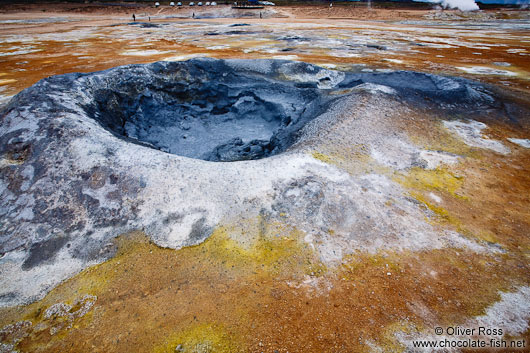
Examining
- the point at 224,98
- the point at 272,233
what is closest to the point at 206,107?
the point at 224,98

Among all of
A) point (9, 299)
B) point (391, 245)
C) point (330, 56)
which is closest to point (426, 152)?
point (391, 245)

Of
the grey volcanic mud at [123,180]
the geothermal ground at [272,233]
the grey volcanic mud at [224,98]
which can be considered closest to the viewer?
the geothermal ground at [272,233]

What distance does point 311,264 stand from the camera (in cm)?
221

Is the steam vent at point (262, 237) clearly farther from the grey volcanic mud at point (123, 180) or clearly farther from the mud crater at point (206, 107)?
the mud crater at point (206, 107)

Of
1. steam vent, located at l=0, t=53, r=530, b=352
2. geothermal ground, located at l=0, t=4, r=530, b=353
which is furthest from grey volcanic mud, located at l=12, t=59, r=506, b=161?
steam vent, located at l=0, t=53, r=530, b=352

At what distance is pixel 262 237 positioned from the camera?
2.45 m

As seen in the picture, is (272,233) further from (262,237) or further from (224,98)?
(224,98)

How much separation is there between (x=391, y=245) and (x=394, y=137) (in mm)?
2073

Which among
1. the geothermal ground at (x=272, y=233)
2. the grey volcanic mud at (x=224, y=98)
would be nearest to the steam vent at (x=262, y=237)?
the geothermal ground at (x=272, y=233)

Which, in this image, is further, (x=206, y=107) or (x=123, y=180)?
(x=206, y=107)

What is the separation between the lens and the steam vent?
182 cm

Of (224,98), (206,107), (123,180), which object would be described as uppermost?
(224,98)

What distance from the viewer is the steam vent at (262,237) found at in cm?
182

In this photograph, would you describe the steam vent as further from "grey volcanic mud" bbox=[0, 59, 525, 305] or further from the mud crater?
the mud crater
